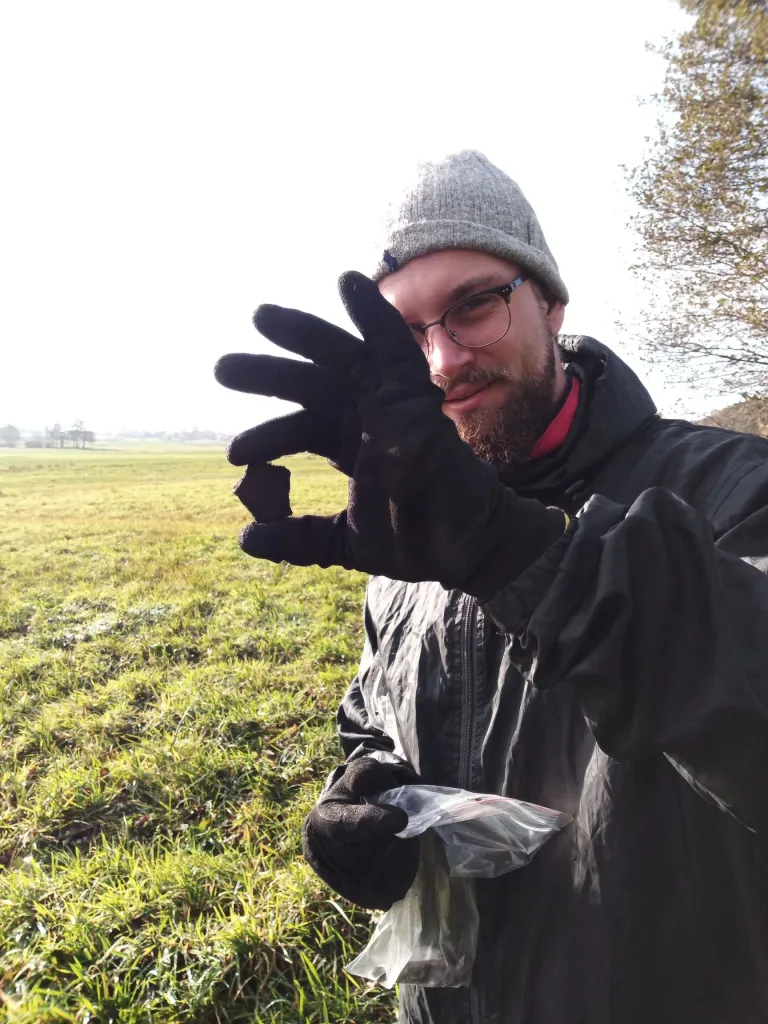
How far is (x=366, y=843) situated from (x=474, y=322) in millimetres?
1642

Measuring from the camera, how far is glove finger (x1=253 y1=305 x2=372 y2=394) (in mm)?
1168

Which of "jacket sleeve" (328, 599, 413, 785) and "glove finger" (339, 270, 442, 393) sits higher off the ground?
"glove finger" (339, 270, 442, 393)

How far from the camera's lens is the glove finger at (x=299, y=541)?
1.34 metres

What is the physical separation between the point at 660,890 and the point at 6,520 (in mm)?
21956

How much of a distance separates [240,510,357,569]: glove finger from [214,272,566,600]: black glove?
9cm

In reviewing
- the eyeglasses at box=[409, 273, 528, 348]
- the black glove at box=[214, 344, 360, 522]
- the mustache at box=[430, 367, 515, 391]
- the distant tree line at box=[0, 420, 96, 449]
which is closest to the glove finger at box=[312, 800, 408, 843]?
the black glove at box=[214, 344, 360, 522]

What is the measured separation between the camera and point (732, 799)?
985 millimetres

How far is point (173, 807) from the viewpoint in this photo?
3.48 metres

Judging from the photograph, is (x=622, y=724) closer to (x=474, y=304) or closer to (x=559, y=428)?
(x=559, y=428)

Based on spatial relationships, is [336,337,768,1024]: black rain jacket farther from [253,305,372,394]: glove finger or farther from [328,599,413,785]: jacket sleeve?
[253,305,372,394]: glove finger

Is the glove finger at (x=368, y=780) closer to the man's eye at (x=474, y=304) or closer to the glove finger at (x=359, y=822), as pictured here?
the glove finger at (x=359, y=822)

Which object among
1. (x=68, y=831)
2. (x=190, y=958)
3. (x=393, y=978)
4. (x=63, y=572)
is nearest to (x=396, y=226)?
(x=393, y=978)

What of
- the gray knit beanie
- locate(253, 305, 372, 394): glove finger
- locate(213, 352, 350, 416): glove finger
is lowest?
locate(213, 352, 350, 416): glove finger

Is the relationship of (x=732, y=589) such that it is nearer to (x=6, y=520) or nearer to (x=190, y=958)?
(x=190, y=958)
